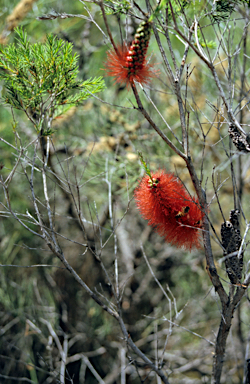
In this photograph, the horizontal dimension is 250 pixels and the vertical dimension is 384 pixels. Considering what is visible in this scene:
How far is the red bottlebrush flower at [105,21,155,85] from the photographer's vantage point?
780 millimetres

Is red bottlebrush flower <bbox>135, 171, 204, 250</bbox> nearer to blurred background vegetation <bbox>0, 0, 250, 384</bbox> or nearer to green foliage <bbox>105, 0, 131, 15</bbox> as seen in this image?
green foliage <bbox>105, 0, 131, 15</bbox>

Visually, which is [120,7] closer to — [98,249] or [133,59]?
[133,59]

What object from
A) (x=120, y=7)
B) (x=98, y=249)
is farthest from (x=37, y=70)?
(x=98, y=249)

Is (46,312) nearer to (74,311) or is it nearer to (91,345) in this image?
(74,311)

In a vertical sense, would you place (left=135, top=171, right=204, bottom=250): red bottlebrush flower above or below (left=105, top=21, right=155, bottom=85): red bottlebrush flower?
below

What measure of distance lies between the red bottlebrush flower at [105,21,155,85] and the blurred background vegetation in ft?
3.69

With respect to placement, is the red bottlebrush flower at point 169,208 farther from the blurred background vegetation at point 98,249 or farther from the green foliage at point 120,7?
the blurred background vegetation at point 98,249

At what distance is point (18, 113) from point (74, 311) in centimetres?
178

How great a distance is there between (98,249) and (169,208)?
1.65 meters

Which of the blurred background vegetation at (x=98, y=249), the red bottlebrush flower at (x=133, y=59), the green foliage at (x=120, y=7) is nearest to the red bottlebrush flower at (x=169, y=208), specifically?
the red bottlebrush flower at (x=133, y=59)

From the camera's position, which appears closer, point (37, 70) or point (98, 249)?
point (37, 70)

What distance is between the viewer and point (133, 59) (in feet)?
2.72

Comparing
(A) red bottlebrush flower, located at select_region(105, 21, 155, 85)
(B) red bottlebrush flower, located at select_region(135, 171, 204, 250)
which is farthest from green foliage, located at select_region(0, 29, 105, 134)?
(B) red bottlebrush flower, located at select_region(135, 171, 204, 250)

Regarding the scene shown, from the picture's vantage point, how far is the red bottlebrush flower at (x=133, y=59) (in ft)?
2.56
